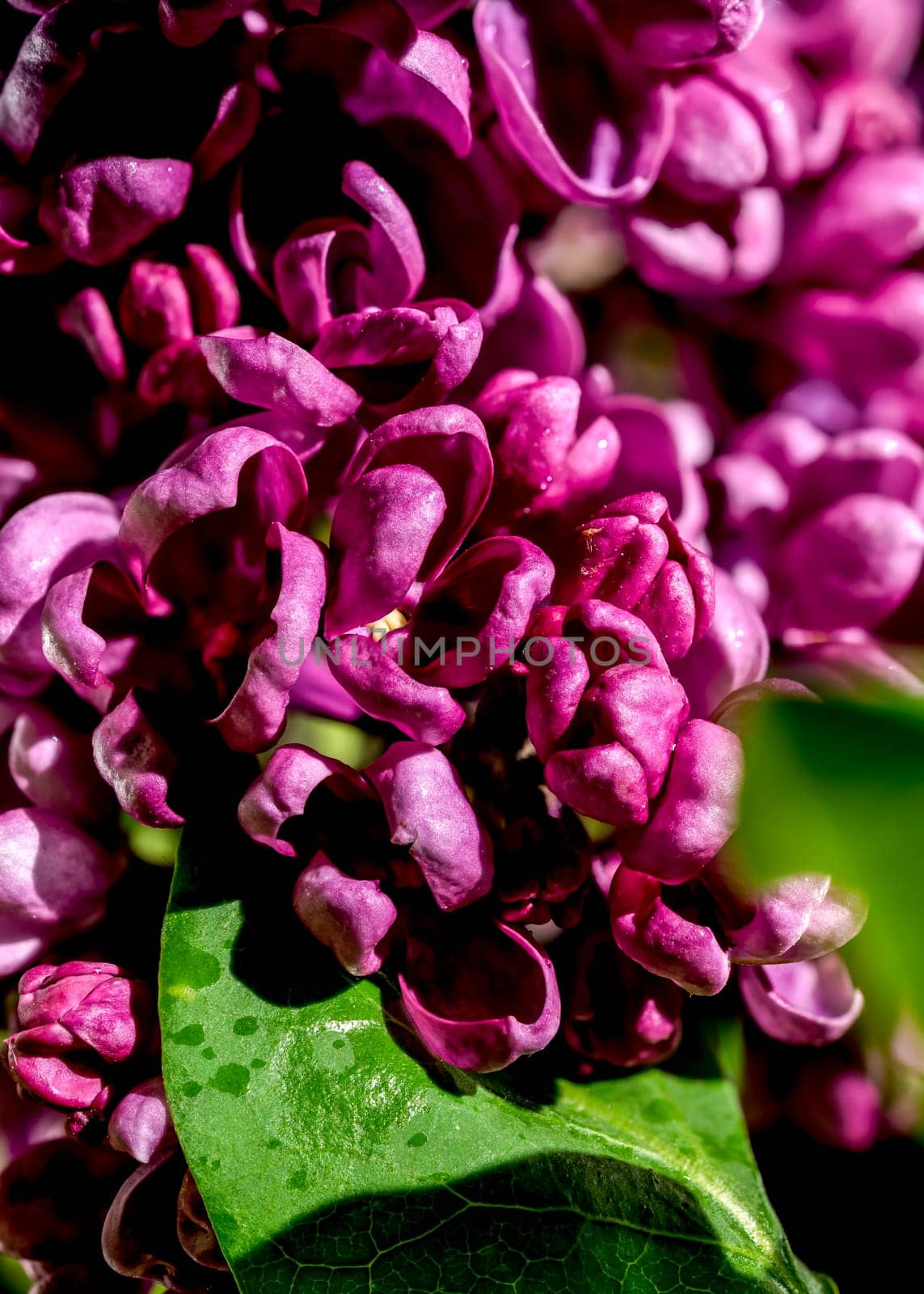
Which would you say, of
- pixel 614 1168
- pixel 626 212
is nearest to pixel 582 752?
pixel 614 1168

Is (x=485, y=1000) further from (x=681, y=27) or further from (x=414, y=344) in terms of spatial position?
(x=681, y=27)

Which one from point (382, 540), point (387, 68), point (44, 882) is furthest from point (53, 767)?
point (387, 68)

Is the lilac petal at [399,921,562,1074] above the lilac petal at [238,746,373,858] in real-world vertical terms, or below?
below

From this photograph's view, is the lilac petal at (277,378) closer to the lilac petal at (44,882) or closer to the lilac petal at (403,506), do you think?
the lilac petal at (403,506)

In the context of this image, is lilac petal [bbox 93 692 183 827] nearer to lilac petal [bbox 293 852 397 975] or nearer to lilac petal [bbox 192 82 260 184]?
lilac petal [bbox 293 852 397 975]

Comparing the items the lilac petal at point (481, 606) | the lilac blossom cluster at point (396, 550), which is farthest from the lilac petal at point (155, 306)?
the lilac petal at point (481, 606)

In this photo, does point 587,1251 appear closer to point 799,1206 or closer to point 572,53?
point 799,1206

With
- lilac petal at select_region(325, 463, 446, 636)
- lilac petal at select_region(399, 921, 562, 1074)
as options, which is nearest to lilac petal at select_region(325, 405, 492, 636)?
lilac petal at select_region(325, 463, 446, 636)

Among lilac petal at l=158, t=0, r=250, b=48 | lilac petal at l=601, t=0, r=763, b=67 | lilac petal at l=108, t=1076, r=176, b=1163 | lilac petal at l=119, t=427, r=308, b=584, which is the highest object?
lilac petal at l=601, t=0, r=763, b=67
